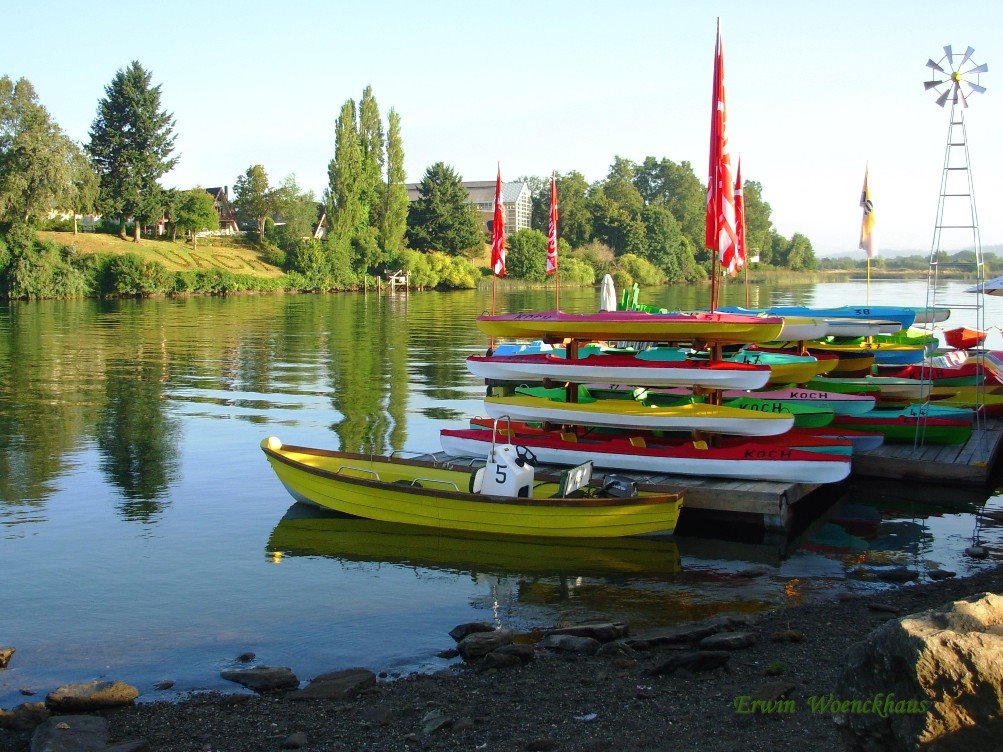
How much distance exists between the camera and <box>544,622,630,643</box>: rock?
10.7 meters

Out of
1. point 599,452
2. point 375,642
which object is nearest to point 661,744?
point 375,642

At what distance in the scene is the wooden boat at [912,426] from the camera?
65.6ft

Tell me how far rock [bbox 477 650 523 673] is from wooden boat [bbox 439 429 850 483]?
7116 mm

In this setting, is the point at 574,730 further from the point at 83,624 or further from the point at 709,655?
the point at 83,624

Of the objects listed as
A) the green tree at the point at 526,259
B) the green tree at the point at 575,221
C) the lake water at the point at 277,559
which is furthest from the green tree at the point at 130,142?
the lake water at the point at 277,559

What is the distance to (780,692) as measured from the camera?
8328mm

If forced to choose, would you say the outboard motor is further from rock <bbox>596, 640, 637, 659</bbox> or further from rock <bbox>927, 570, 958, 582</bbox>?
rock <bbox>596, 640, 637, 659</bbox>

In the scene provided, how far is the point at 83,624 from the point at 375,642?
3601 millimetres

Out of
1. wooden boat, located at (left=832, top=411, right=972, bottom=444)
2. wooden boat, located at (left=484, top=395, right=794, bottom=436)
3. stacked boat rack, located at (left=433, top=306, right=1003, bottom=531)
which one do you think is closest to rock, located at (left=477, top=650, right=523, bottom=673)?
stacked boat rack, located at (left=433, top=306, right=1003, bottom=531)

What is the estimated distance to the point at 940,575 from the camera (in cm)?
1330

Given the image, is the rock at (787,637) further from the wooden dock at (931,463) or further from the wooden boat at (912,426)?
the wooden boat at (912,426)

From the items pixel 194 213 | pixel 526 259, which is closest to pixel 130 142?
pixel 194 213

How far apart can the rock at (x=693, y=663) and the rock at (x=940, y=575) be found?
16.9ft

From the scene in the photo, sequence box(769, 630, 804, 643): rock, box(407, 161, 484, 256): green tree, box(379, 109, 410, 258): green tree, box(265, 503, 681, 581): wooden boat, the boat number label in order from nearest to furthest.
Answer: box(769, 630, 804, 643): rock → box(265, 503, 681, 581): wooden boat → the boat number label → box(379, 109, 410, 258): green tree → box(407, 161, 484, 256): green tree
